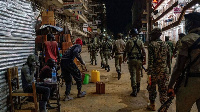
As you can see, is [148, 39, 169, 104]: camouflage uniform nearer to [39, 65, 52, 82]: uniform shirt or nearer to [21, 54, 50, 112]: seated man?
[21, 54, 50, 112]: seated man

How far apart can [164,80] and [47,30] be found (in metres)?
6.80

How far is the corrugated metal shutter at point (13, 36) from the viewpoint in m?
4.87

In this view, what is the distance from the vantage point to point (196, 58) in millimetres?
2770

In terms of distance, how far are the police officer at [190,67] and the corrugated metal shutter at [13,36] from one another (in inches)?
158

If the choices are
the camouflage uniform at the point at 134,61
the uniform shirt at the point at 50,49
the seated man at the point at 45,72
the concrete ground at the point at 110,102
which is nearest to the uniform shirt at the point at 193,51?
the concrete ground at the point at 110,102

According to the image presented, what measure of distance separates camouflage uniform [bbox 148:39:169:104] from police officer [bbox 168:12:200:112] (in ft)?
5.72

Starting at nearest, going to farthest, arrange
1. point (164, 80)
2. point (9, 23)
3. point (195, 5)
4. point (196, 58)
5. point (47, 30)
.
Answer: point (196, 58)
point (164, 80)
point (9, 23)
point (47, 30)
point (195, 5)

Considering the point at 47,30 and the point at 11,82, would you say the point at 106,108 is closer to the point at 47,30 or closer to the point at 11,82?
the point at 11,82

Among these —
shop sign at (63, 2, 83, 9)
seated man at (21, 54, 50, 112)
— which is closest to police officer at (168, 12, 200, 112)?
seated man at (21, 54, 50, 112)

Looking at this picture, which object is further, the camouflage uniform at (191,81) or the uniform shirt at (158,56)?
the uniform shirt at (158,56)

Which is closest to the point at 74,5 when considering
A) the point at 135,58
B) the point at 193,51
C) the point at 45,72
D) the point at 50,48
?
the point at 50,48

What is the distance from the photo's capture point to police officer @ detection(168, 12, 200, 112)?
9.09ft

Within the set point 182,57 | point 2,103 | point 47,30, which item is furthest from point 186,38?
point 47,30

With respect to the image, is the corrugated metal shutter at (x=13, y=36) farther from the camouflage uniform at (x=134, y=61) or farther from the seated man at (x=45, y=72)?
the camouflage uniform at (x=134, y=61)
